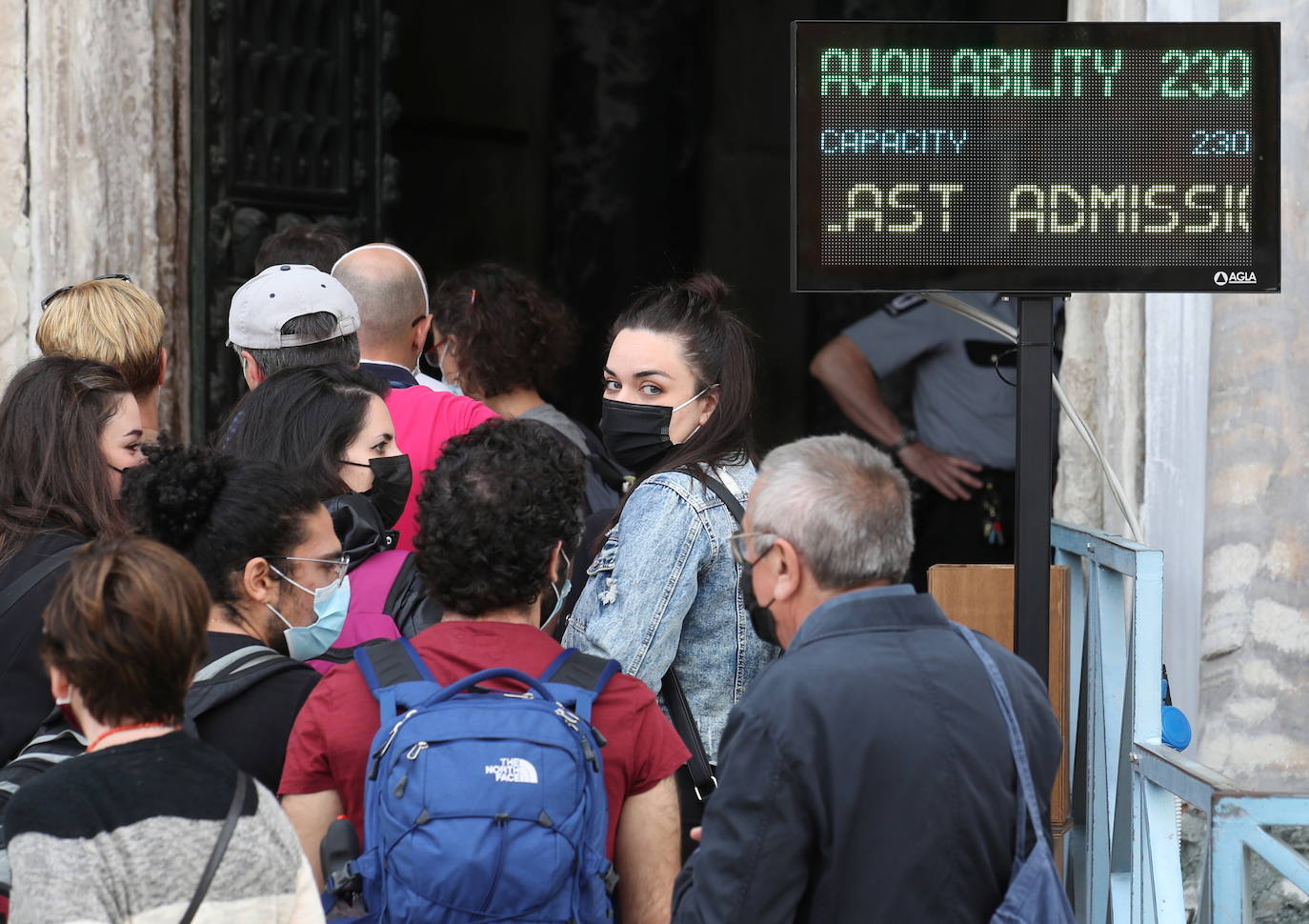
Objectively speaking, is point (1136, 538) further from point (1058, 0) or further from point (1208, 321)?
point (1058, 0)

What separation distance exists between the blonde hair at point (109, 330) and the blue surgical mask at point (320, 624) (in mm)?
1068

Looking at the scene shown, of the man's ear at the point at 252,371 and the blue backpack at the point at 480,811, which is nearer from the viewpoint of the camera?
the blue backpack at the point at 480,811

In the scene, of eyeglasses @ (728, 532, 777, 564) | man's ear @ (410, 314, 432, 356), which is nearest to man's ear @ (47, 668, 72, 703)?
eyeglasses @ (728, 532, 777, 564)

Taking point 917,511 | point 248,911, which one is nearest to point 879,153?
point 248,911

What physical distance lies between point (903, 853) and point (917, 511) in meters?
5.35

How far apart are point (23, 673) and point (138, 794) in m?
0.96

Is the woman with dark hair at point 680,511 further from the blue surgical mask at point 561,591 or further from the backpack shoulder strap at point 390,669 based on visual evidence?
the backpack shoulder strap at point 390,669

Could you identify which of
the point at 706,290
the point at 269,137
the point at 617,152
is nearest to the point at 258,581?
the point at 706,290

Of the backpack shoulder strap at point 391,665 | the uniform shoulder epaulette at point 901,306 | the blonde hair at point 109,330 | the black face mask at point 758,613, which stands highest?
the uniform shoulder epaulette at point 901,306

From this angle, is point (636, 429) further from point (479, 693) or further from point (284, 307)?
point (479, 693)

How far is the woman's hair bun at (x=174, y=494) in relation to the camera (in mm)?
2547

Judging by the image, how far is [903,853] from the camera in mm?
2166

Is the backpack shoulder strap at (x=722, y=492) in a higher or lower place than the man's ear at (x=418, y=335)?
lower

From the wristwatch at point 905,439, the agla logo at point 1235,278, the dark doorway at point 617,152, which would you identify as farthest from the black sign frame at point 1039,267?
the dark doorway at point 617,152
